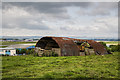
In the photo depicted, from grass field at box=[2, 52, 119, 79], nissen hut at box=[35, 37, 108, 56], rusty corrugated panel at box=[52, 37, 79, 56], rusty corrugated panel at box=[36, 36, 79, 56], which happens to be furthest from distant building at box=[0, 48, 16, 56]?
rusty corrugated panel at box=[52, 37, 79, 56]

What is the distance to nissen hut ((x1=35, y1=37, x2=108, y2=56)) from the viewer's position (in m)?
18.2

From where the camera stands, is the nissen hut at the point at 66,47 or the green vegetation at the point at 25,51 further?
the green vegetation at the point at 25,51

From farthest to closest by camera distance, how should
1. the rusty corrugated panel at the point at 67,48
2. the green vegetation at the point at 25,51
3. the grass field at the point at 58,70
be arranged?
the green vegetation at the point at 25,51, the rusty corrugated panel at the point at 67,48, the grass field at the point at 58,70

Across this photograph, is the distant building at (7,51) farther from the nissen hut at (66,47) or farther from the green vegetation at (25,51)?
the nissen hut at (66,47)

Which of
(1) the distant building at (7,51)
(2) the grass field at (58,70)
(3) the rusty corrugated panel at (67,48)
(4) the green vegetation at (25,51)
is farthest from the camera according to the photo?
(4) the green vegetation at (25,51)

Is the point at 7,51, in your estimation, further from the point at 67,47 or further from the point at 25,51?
the point at 67,47

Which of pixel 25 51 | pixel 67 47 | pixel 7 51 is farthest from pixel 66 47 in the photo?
pixel 7 51

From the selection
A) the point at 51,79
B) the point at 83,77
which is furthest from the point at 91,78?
the point at 51,79

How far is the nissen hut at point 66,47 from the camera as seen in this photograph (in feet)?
59.8

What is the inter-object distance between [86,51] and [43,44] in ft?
25.0

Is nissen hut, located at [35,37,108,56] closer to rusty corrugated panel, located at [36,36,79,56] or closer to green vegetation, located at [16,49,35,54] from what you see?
rusty corrugated panel, located at [36,36,79,56]

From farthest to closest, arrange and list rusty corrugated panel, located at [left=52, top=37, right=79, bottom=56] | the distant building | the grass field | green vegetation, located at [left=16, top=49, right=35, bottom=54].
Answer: green vegetation, located at [left=16, top=49, right=35, bottom=54], the distant building, rusty corrugated panel, located at [left=52, top=37, right=79, bottom=56], the grass field

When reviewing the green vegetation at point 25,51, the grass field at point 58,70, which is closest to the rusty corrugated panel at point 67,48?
the green vegetation at point 25,51

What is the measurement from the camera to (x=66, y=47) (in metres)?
18.8
